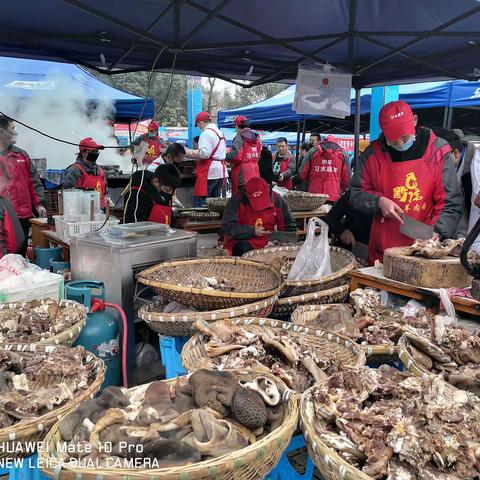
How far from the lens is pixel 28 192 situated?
6.00 metres

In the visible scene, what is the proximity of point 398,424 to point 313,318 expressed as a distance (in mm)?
1428

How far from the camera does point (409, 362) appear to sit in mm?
2070

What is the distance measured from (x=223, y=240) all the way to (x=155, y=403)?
12.0 feet

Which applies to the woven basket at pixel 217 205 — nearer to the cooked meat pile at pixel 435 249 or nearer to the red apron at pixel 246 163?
the red apron at pixel 246 163

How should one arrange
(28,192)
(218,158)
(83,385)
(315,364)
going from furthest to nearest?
1. (218,158)
2. (28,192)
3. (315,364)
4. (83,385)

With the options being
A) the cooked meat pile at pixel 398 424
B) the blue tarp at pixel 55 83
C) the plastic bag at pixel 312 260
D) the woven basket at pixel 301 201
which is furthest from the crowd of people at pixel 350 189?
the blue tarp at pixel 55 83

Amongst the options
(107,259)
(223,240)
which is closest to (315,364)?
(107,259)

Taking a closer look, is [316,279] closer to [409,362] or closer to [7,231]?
[409,362]

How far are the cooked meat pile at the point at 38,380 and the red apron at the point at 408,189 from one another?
2578 millimetres

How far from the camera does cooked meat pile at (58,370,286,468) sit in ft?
4.51

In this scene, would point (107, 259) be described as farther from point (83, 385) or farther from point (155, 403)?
point (155, 403)

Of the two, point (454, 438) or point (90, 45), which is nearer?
point (454, 438)

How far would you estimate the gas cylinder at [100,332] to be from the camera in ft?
9.60

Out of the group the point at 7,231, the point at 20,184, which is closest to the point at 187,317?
the point at 7,231
